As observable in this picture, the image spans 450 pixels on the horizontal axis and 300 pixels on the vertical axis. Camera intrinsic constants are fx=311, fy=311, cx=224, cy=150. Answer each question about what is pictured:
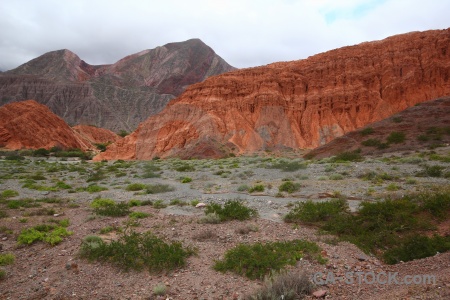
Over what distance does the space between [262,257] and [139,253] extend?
8.02 ft

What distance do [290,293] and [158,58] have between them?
185544mm

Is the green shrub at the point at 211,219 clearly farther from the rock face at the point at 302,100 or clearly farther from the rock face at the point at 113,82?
the rock face at the point at 113,82

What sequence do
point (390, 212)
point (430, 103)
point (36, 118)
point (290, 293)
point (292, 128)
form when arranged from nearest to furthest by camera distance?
point (290, 293) < point (390, 212) < point (430, 103) < point (292, 128) < point (36, 118)

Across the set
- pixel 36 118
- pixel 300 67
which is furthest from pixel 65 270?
pixel 36 118

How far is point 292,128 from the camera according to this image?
53.1 meters

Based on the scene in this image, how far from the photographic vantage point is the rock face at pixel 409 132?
88.2 feet

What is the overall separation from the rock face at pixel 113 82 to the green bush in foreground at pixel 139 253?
113014mm

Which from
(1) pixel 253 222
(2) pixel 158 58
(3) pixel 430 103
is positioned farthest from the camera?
(2) pixel 158 58

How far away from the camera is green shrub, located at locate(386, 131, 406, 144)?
91.6 ft

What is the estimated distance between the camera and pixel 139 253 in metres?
6.20

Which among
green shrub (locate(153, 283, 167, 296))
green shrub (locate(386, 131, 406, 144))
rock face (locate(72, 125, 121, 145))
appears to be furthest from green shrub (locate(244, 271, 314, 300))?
rock face (locate(72, 125, 121, 145))

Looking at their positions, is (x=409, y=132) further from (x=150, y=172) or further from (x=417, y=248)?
(x=417, y=248)

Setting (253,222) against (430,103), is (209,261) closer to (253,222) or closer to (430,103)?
(253,222)

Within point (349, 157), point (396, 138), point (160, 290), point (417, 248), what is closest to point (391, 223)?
point (417, 248)
